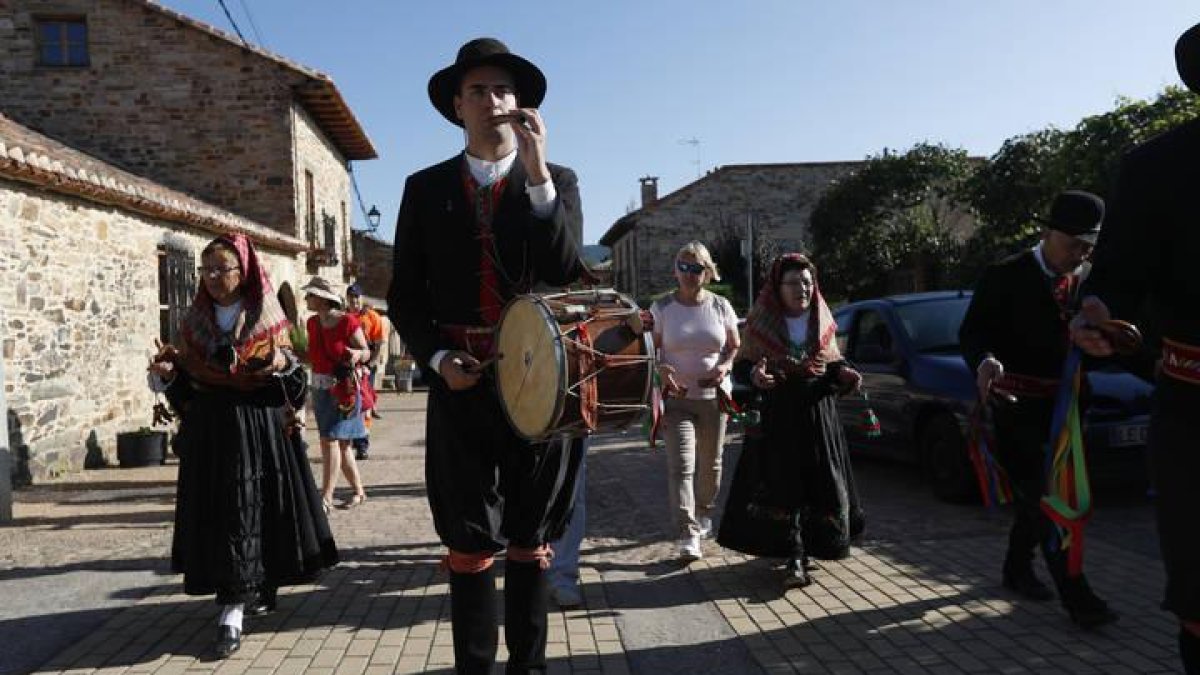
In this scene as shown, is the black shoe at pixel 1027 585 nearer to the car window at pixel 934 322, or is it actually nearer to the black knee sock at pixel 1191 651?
the black knee sock at pixel 1191 651

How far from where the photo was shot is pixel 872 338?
337 inches

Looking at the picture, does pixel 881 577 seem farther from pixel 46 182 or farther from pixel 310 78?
pixel 310 78

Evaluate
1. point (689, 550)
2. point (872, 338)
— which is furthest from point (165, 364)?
point (872, 338)

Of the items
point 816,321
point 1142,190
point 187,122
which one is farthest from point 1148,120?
point 187,122

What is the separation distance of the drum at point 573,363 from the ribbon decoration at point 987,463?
2342 millimetres

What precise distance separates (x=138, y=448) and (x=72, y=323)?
1694 millimetres

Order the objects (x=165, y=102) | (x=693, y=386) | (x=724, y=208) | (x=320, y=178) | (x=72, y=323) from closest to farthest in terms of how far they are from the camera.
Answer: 1. (x=693, y=386)
2. (x=72, y=323)
3. (x=165, y=102)
4. (x=320, y=178)
5. (x=724, y=208)

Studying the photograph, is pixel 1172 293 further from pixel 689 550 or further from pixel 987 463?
pixel 689 550

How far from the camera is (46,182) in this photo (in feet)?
30.5

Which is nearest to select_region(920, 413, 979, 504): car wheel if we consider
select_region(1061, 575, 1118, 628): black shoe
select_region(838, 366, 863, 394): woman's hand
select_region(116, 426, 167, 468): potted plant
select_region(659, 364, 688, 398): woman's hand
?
select_region(838, 366, 863, 394): woman's hand

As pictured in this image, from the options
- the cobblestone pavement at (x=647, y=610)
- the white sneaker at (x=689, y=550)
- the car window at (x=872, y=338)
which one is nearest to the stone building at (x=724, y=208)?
the car window at (x=872, y=338)

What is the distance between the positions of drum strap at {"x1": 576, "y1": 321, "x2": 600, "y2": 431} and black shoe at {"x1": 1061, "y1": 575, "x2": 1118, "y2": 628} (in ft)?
8.73

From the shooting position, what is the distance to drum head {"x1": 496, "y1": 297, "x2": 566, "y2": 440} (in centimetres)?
267

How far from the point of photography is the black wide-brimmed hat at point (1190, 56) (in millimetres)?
2355
